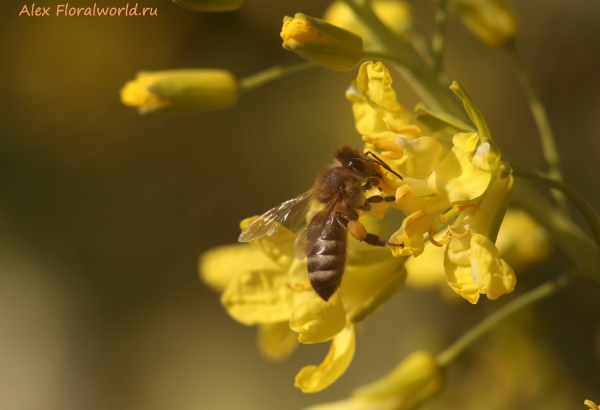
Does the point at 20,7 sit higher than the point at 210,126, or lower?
higher

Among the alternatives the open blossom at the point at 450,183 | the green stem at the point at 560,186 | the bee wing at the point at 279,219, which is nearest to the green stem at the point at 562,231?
the green stem at the point at 560,186

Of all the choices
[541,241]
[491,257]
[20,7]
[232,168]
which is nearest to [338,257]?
[491,257]

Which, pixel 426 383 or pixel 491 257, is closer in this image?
pixel 491 257

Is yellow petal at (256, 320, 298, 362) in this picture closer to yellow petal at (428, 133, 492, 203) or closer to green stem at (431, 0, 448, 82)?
yellow petal at (428, 133, 492, 203)

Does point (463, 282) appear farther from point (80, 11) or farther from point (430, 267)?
point (80, 11)

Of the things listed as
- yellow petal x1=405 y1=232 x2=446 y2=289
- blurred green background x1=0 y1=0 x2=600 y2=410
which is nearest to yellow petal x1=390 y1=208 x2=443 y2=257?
yellow petal x1=405 y1=232 x2=446 y2=289

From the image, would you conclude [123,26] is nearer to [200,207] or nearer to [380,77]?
[200,207]
